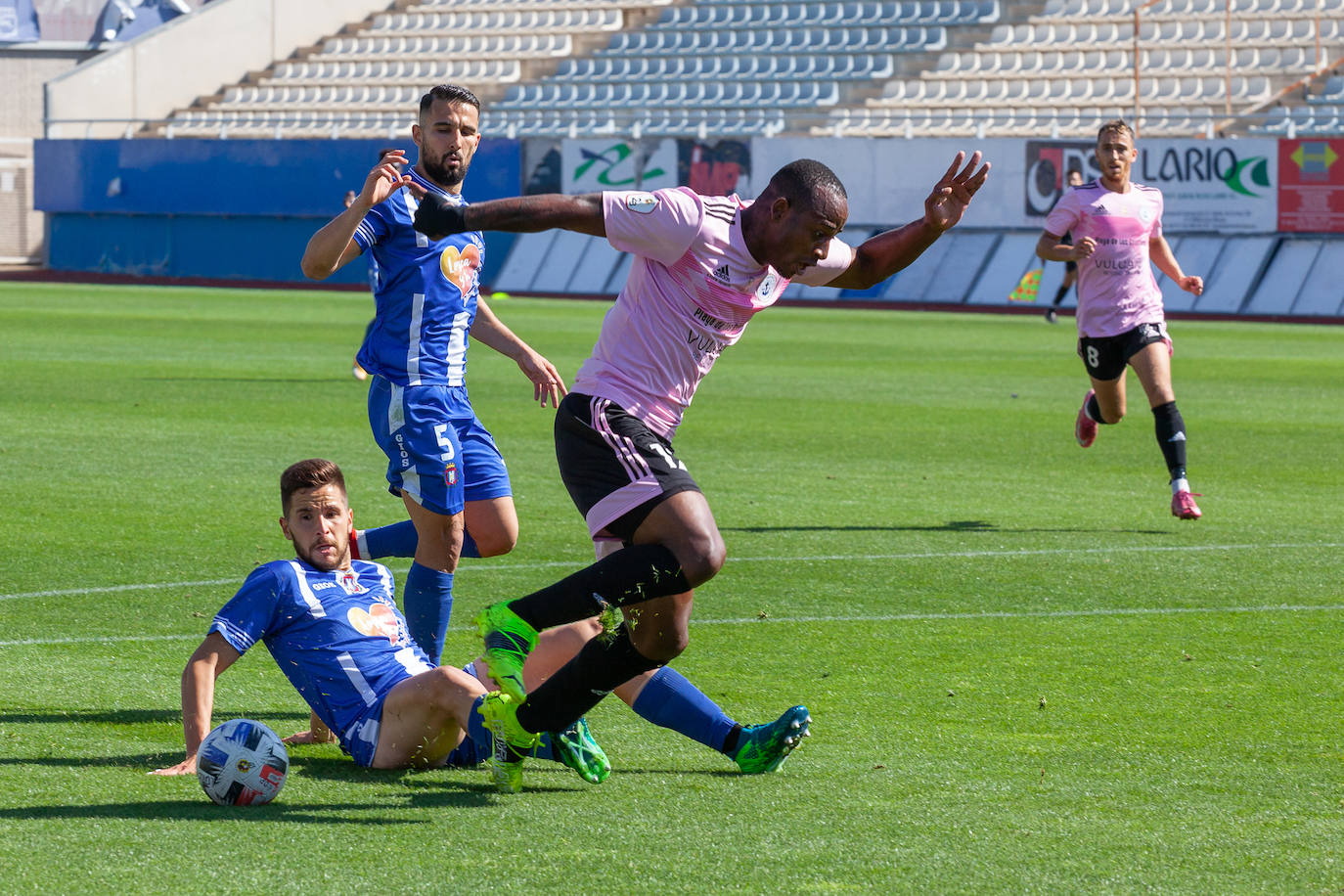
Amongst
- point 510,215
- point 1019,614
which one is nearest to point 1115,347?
point 1019,614

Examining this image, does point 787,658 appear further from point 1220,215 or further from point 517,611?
point 1220,215

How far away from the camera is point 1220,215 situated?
103 ft

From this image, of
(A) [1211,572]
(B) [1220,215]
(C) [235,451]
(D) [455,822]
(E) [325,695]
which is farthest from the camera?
(B) [1220,215]

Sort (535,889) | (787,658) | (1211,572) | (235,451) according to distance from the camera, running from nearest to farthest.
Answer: (535,889) → (787,658) → (1211,572) → (235,451)

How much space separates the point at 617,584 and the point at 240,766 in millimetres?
996

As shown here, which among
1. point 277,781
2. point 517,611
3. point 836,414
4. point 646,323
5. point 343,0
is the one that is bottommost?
point 836,414

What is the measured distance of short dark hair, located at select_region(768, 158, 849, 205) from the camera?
185 inches

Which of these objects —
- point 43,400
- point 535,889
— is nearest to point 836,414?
point 43,400

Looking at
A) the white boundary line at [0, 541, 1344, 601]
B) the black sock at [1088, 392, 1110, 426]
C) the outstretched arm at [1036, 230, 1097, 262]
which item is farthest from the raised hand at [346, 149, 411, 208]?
the black sock at [1088, 392, 1110, 426]

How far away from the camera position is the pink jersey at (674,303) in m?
4.68

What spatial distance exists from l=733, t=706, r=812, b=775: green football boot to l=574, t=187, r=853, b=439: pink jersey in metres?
0.80

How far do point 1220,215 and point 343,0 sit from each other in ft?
87.6

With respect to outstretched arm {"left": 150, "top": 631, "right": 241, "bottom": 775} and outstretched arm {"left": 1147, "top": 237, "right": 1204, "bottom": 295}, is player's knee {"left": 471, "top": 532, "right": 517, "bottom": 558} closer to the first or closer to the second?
outstretched arm {"left": 150, "top": 631, "right": 241, "bottom": 775}

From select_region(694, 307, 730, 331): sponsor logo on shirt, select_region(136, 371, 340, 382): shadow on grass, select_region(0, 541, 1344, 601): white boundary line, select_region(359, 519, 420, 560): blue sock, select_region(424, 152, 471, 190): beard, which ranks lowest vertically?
select_region(136, 371, 340, 382): shadow on grass
